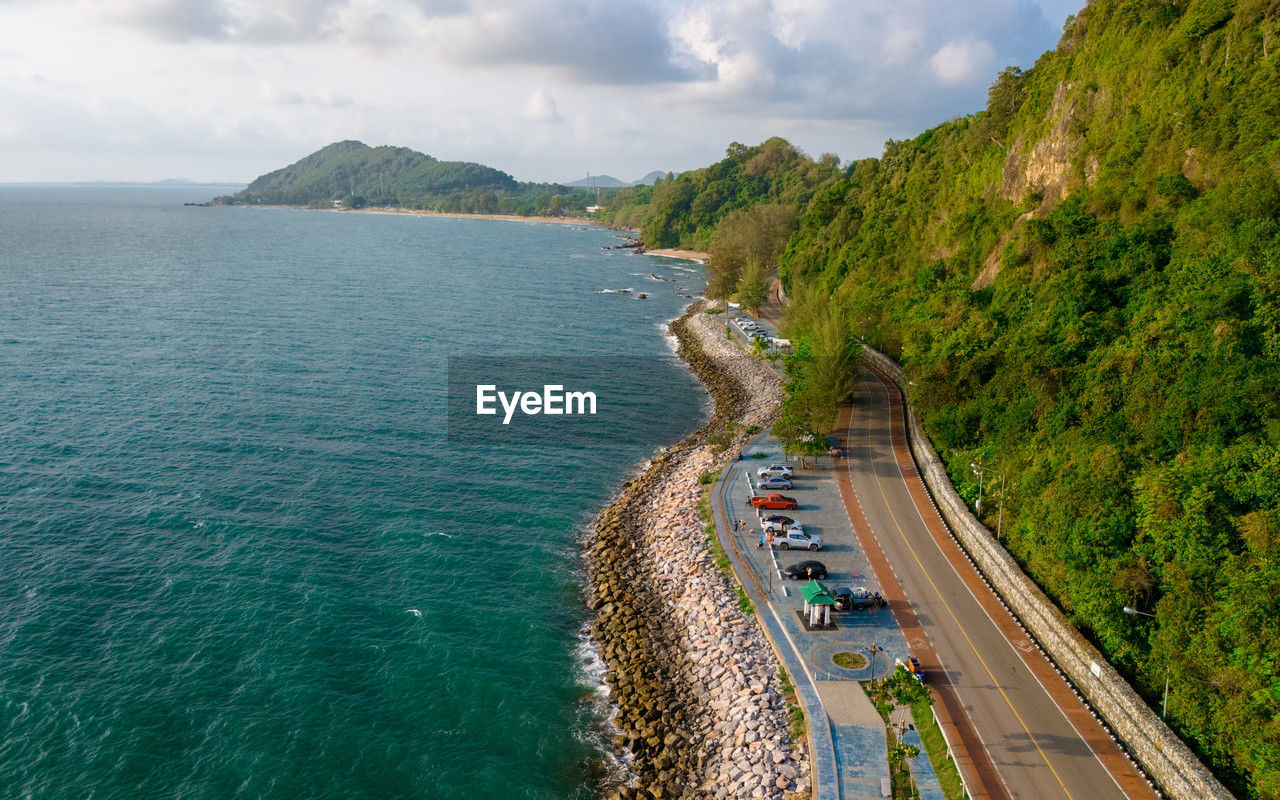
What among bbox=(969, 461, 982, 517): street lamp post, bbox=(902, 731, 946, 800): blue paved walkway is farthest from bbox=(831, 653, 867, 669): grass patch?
bbox=(969, 461, 982, 517): street lamp post

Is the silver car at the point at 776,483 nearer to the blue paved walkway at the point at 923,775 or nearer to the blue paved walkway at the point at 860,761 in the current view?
the blue paved walkway at the point at 860,761

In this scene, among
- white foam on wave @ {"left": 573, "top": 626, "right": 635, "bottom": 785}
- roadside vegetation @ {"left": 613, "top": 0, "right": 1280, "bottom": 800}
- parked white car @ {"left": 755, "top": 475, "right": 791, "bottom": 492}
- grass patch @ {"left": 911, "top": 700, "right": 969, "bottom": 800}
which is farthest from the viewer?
parked white car @ {"left": 755, "top": 475, "right": 791, "bottom": 492}

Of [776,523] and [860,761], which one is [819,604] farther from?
[776,523]

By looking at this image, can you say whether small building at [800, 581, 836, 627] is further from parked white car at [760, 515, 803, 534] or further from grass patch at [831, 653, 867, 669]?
parked white car at [760, 515, 803, 534]

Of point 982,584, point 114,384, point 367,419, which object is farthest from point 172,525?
point 982,584

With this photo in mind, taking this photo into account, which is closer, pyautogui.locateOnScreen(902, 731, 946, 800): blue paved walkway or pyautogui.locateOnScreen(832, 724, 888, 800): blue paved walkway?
pyautogui.locateOnScreen(902, 731, 946, 800): blue paved walkway

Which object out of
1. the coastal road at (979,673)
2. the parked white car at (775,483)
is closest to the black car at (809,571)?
the coastal road at (979,673)

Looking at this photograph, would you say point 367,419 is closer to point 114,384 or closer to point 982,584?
point 114,384
